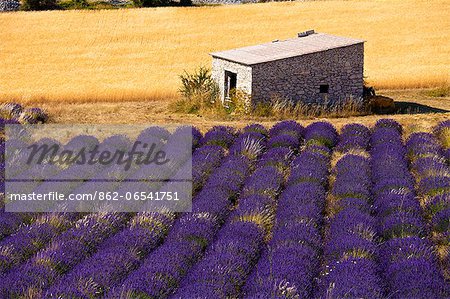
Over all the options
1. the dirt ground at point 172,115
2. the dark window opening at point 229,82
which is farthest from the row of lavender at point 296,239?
the dark window opening at point 229,82

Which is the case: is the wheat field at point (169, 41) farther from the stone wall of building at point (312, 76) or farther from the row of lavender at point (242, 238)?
the row of lavender at point (242, 238)

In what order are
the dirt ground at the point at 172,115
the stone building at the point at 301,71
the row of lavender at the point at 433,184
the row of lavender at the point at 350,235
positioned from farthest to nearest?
the stone building at the point at 301,71
the dirt ground at the point at 172,115
the row of lavender at the point at 433,184
the row of lavender at the point at 350,235

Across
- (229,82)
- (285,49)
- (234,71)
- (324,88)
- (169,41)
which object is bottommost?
(324,88)

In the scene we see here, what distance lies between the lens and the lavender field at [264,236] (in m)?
9.34

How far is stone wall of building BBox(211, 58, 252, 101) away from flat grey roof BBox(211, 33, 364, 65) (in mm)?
236

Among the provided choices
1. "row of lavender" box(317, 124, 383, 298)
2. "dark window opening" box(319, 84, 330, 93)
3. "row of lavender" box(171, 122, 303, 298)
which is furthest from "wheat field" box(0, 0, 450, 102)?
"row of lavender" box(317, 124, 383, 298)

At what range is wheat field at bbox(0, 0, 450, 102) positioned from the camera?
104 ft

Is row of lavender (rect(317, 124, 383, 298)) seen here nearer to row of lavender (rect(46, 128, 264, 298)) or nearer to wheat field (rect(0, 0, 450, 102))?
row of lavender (rect(46, 128, 264, 298))

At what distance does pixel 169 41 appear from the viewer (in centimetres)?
4422

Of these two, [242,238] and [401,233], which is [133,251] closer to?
[242,238]

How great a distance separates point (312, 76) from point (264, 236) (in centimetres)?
1351

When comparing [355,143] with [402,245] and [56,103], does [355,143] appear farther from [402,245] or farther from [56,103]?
[56,103]

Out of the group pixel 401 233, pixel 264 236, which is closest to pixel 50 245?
pixel 264 236

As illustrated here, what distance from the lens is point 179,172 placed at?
51.4 feet
